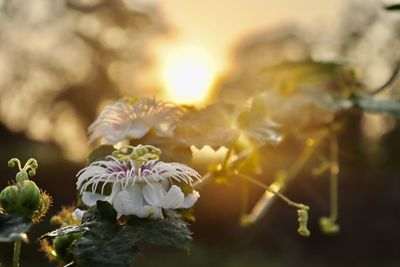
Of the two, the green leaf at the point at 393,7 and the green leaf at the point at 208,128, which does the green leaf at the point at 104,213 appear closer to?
the green leaf at the point at 208,128

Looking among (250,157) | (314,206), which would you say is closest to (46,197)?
(250,157)

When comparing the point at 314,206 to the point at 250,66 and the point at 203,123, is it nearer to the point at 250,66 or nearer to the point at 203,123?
the point at 250,66

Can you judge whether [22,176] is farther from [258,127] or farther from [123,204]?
[258,127]

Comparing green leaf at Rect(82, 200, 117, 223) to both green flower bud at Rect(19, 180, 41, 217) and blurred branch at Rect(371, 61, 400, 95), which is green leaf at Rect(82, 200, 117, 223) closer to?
green flower bud at Rect(19, 180, 41, 217)

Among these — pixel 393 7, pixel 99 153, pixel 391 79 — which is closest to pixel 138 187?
pixel 99 153

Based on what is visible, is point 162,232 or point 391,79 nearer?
point 162,232

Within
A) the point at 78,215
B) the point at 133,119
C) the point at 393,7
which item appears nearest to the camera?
the point at 78,215
